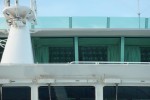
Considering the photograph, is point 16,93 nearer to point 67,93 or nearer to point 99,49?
point 67,93

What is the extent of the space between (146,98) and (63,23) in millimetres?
6274

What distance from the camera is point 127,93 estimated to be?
8.08 meters

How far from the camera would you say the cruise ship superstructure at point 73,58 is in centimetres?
809

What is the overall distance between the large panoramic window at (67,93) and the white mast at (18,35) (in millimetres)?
1880

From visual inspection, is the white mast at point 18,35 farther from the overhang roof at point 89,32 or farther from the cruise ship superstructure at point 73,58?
the overhang roof at point 89,32

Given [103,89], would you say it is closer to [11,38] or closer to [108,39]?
[11,38]

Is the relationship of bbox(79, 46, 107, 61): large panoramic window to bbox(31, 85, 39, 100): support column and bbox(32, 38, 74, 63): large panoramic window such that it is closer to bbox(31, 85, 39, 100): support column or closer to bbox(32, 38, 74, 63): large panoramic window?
bbox(32, 38, 74, 63): large panoramic window

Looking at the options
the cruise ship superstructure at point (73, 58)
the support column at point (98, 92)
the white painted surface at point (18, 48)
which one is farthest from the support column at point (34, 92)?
the white painted surface at point (18, 48)

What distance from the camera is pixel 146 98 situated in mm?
8055

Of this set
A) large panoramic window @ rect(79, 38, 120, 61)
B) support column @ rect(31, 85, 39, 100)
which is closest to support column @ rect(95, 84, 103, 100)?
support column @ rect(31, 85, 39, 100)

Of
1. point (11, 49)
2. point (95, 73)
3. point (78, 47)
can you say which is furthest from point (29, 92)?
point (78, 47)

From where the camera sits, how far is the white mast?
386 inches

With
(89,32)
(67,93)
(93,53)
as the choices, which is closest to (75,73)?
(67,93)

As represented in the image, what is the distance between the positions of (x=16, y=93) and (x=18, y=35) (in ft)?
8.67
